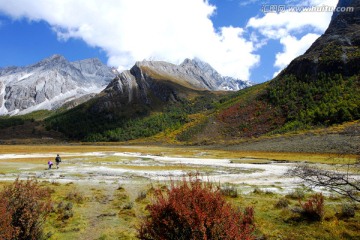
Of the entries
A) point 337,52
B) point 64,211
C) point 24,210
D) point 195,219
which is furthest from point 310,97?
point 195,219

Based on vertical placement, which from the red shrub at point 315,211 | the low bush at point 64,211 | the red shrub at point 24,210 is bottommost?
the low bush at point 64,211

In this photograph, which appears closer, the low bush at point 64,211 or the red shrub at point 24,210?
the red shrub at point 24,210

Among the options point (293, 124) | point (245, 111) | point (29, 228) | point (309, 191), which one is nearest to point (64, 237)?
point (29, 228)

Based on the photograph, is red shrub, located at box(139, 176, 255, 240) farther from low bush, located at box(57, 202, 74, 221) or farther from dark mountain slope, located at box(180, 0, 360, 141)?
dark mountain slope, located at box(180, 0, 360, 141)

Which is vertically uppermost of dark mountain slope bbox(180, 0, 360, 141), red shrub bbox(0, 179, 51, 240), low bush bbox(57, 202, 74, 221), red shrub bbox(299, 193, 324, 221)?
dark mountain slope bbox(180, 0, 360, 141)

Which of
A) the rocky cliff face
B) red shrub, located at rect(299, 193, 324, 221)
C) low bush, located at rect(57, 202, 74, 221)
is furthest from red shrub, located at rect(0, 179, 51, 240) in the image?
the rocky cliff face

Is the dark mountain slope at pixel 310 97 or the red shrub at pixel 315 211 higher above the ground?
the dark mountain slope at pixel 310 97

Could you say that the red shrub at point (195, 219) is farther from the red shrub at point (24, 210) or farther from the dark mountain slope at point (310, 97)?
the dark mountain slope at point (310, 97)

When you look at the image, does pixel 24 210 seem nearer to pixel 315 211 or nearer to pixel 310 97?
pixel 315 211

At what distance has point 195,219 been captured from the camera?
7.39 meters

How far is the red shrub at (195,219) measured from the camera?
7324 millimetres

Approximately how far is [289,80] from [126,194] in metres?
156

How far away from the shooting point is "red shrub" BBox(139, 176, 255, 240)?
7324mm

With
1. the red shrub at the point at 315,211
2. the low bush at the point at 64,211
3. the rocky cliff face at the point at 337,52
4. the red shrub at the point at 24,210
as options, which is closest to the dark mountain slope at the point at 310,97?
the rocky cliff face at the point at 337,52
